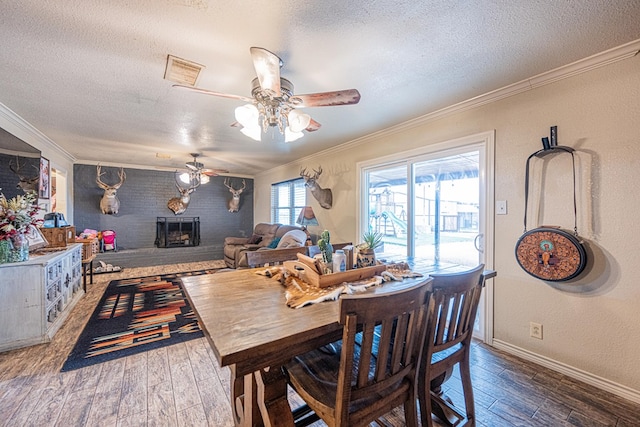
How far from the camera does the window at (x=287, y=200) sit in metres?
→ 5.78

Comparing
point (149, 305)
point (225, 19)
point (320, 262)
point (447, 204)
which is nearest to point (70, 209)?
point (149, 305)

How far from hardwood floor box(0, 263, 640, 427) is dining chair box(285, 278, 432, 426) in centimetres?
75

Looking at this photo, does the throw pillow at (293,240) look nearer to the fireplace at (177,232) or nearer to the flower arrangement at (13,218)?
the flower arrangement at (13,218)

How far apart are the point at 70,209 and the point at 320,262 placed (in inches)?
248

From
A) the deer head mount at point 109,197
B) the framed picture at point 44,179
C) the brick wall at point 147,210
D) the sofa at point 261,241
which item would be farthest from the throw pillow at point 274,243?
the deer head mount at point 109,197

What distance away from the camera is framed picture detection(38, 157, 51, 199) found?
11.5 ft

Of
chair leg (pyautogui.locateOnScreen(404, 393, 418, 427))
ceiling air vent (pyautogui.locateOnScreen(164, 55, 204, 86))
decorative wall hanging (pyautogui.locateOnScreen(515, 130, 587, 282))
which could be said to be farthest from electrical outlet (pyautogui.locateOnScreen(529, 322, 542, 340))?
ceiling air vent (pyautogui.locateOnScreen(164, 55, 204, 86))

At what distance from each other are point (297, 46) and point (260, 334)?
1.75 metres

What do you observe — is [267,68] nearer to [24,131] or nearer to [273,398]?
[273,398]

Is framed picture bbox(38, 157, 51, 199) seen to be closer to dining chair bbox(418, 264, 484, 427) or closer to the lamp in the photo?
the lamp

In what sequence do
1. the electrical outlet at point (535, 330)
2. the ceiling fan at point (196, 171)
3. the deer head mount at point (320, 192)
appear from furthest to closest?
the ceiling fan at point (196, 171) < the deer head mount at point (320, 192) < the electrical outlet at point (535, 330)

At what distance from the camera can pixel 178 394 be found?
1.81 metres

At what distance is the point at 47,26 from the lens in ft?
5.11

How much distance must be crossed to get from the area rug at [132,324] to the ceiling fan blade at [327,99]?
1.73 meters
